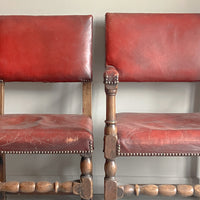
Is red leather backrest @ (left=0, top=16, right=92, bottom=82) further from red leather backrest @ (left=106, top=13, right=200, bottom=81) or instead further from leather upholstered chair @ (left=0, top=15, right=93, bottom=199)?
red leather backrest @ (left=106, top=13, right=200, bottom=81)

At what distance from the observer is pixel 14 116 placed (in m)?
1.44

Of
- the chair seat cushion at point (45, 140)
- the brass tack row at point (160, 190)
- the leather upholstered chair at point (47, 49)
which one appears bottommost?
the brass tack row at point (160, 190)

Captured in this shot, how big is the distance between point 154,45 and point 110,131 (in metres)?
0.56

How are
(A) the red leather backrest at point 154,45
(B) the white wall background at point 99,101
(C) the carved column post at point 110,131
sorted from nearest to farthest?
(C) the carved column post at point 110,131, (A) the red leather backrest at point 154,45, (B) the white wall background at point 99,101

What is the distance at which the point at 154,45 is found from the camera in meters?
1.51

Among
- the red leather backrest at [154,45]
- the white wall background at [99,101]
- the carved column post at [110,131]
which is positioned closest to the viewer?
the carved column post at [110,131]

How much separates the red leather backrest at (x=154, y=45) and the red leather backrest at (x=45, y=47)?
130 mm

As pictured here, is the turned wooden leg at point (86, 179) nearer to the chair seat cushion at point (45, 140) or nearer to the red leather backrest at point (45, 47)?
the chair seat cushion at point (45, 140)

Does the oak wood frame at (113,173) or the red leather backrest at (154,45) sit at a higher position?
the red leather backrest at (154,45)

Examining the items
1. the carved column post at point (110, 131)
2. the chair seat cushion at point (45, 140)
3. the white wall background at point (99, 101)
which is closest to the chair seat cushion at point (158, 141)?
the carved column post at point (110, 131)

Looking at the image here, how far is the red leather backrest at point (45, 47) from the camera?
151 centimetres

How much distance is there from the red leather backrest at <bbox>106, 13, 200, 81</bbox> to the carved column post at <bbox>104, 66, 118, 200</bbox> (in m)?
0.35

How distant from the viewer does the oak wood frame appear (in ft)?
3.83

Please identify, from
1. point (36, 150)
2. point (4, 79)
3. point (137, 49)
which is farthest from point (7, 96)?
point (137, 49)
